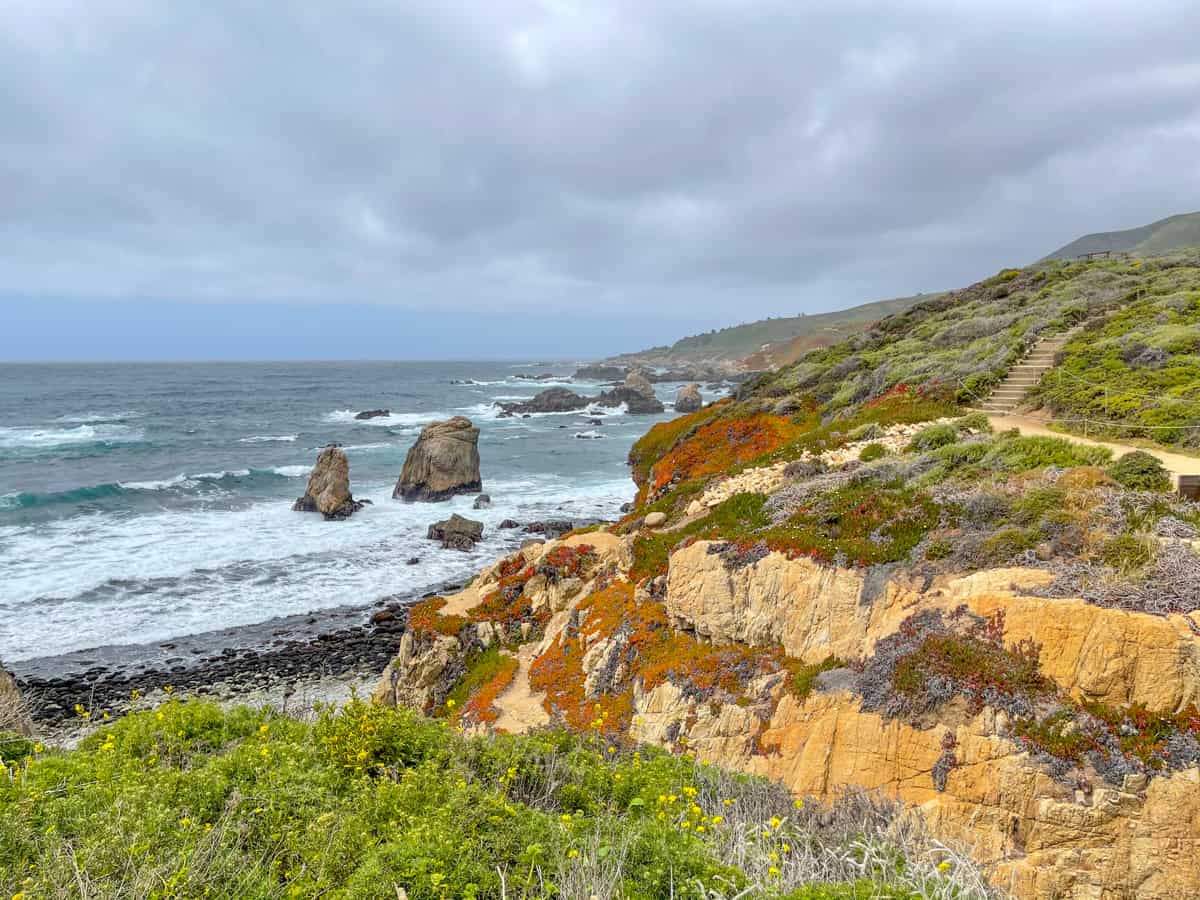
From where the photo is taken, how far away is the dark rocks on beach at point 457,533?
31234mm

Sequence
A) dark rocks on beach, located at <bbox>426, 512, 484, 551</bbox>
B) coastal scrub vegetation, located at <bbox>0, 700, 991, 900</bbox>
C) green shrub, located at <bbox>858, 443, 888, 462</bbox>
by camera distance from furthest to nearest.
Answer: dark rocks on beach, located at <bbox>426, 512, 484, 551</bbox>
green shrub, located at <bbox>858, 443, 888, 462</bbox>
coastal scrub vegetation, located at <bbox>0, 700, 991, 900</bbox>

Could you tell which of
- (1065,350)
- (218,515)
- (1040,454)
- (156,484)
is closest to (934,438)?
(1040,454)

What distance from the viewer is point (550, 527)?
109ft

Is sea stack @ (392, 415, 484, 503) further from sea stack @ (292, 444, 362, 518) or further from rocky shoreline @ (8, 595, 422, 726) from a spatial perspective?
rocky shoreline @ (8, 595, 422, 726)

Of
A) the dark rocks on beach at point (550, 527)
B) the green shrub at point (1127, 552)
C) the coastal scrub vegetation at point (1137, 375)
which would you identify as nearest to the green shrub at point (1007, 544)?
the green shrub at point (1127, 552)

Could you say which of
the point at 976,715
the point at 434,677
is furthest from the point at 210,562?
the point at 976,715

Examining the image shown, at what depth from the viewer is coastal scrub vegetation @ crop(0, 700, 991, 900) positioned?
13.9ft

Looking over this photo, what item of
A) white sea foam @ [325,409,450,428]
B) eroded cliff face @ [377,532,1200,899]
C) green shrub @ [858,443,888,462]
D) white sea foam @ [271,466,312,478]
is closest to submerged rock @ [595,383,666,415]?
white sea foam @ [325,409,450,428]

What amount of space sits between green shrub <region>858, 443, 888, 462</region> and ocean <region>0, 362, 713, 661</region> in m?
19.2

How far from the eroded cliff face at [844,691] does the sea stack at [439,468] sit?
25.1 meters

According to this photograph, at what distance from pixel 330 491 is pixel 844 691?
33.7 meters

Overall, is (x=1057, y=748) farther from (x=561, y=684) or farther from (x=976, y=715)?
(x=561, y=684)

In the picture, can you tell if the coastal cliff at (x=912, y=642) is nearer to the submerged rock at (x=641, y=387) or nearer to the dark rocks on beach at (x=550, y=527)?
the dark rocks on beach at (x=550, y=527)

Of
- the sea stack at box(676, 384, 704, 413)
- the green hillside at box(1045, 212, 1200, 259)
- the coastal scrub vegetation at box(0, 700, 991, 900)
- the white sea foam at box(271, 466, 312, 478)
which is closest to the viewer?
the coastal scrub vegetation at box(0, 700, 991, 900)
